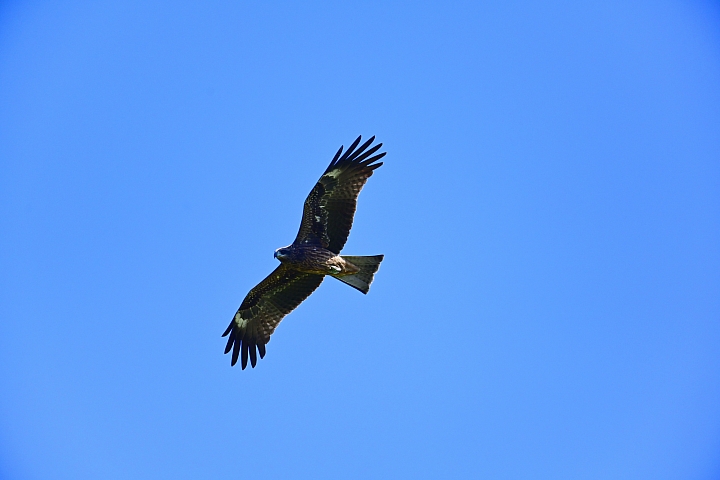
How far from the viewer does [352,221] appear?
1304 centimetres

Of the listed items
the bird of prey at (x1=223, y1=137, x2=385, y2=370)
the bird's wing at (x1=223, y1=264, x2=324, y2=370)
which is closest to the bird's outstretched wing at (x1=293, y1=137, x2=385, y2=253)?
the bird of prey at (x1=223, y1=137, x2=385, y2=370)

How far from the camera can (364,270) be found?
13188 millimetres

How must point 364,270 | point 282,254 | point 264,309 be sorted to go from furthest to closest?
point 264,309, point 364,270, point 282,254

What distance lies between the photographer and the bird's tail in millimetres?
13133

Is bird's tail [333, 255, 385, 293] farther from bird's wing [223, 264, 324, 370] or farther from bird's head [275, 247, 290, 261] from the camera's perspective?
bird's head [275, 247, 290, 261]

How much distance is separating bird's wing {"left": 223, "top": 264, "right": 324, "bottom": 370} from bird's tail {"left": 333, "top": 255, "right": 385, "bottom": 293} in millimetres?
748

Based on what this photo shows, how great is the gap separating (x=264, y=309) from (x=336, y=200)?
2550mm

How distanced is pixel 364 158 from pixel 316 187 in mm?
985

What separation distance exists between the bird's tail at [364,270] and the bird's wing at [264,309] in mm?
748

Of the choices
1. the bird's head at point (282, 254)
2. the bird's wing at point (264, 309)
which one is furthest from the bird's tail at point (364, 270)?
the bird's head at point (282, 254)

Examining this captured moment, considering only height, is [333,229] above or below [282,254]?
above

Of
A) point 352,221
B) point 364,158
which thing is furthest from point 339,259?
point 364,158

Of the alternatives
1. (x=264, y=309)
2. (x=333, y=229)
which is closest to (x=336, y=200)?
(x=333, y=229)

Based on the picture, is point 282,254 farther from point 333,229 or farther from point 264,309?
point 264,309
